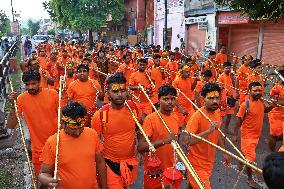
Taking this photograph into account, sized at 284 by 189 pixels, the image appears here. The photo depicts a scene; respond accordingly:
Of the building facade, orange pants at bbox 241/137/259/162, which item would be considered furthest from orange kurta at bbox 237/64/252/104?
the building facade

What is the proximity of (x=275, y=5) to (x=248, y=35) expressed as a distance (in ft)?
35.8

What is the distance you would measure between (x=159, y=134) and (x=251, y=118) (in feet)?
7.82

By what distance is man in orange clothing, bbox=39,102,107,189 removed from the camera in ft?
13.8

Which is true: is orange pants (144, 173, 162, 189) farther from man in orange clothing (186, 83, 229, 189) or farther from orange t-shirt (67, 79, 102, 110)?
orange t-shirt (67, 79, 102, 110)

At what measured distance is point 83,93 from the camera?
25.9ft

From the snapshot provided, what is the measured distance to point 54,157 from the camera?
4195mm

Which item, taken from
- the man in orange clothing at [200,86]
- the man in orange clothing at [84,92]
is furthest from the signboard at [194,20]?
the man in orange clothing at [84,92]

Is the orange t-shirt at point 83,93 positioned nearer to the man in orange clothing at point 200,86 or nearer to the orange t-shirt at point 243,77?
the man in orange clothing at point 200,86

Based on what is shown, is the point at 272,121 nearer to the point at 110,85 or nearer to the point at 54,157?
the point at 110,85

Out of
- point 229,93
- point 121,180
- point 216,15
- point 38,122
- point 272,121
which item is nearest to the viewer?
point 121,180

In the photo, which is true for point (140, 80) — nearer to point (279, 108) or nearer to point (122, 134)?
point (279, 108)

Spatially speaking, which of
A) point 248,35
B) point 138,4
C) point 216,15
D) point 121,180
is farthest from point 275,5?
point 138,4

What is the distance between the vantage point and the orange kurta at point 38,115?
5.90 metres

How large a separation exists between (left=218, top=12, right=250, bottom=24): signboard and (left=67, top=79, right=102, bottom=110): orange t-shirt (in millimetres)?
12242
